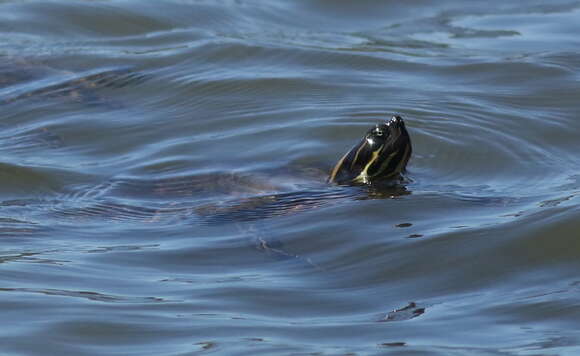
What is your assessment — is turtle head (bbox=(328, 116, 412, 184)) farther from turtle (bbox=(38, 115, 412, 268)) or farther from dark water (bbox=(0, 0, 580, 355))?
dark water (bbox=(0, 0, 580, 355))

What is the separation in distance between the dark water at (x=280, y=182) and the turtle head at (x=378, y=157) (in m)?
0.17

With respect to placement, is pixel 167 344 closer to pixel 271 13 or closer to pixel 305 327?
pixel 305 327

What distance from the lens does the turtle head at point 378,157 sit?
6.43 m

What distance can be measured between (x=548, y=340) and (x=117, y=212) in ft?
9.33

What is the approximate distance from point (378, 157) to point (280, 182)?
2.00 ft

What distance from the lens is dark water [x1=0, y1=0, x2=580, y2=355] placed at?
440 cm

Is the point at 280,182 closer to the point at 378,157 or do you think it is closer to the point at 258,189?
the point at 258,189

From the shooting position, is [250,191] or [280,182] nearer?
[250,191]

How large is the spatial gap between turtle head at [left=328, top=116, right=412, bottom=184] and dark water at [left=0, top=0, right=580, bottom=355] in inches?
6.6

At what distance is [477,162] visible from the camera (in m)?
7.09

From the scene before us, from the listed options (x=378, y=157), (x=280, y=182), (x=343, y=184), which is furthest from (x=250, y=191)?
(x=378, y=157)

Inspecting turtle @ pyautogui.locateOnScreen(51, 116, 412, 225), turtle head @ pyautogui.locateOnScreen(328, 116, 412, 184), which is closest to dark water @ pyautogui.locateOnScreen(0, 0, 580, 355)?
turtle @ pyautogui.locateOnScreen(51, 116, 412, 225)

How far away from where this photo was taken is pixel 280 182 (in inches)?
261

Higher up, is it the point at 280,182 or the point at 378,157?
the point at 378,157
